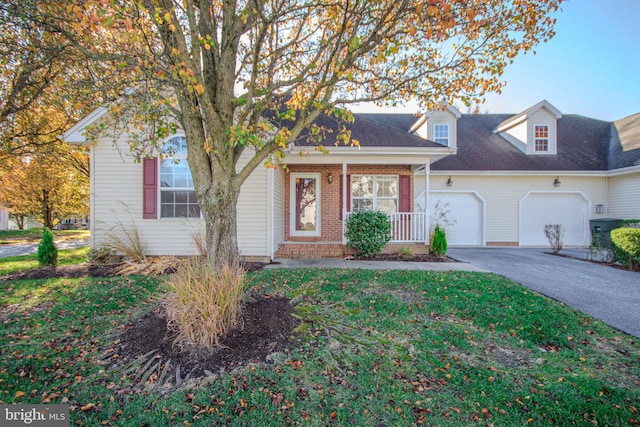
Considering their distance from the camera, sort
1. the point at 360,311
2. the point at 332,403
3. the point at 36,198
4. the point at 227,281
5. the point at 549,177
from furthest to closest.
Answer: the point at 36,198, the point at 549,177, the point at 360,311, the point at 227,281, the point at 332,403

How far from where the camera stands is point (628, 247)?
7.09m

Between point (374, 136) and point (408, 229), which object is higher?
point (374, 136)

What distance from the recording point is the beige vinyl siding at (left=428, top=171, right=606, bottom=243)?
37.0 ft

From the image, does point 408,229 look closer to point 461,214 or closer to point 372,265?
point 372,265

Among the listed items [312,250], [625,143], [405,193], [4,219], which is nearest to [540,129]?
[625,143]

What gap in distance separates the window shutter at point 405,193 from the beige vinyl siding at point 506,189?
229 centimetres

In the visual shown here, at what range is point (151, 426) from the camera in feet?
6.70

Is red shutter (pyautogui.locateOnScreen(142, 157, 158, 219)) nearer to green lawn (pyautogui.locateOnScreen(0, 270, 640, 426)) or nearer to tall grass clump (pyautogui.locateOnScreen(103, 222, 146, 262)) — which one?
tall grass clump (pyautogui.locateOnScreen(103, 222, 146, 262))

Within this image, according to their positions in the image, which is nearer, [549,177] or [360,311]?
[360,311]

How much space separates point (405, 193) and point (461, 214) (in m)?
3.48

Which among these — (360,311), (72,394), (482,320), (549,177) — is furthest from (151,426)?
(549,177)

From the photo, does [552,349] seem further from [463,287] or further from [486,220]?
[486,220]

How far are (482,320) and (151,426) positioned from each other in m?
3.91

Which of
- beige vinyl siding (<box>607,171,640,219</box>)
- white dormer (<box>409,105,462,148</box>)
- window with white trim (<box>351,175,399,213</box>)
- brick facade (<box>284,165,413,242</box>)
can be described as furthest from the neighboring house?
beige vinyl siding (<box>607,171,640,219</box>)
